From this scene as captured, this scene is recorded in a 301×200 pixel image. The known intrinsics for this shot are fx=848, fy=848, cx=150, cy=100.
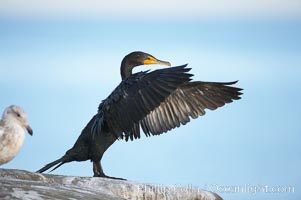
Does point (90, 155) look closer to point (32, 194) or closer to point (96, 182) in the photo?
point (96, 182)

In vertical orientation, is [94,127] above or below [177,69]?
below

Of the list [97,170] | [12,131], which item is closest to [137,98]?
[97,170]

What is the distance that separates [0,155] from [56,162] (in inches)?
90.7

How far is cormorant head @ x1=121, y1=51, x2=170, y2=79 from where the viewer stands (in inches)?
436

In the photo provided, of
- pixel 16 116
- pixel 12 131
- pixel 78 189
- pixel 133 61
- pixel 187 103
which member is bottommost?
pixel 78 189

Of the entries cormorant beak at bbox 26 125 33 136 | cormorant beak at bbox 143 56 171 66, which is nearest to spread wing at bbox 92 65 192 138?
cormorant beak at bbox 143 56 171 66

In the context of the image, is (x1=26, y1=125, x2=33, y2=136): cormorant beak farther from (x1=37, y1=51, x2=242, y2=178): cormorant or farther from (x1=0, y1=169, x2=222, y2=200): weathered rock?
(x1=37, y1=51, x2=242, y2=178): cormorant

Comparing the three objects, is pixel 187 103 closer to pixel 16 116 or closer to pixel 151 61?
pixel 151 61

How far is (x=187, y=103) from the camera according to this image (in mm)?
10938

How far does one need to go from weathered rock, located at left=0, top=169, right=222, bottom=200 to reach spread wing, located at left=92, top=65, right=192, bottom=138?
4.10 ft

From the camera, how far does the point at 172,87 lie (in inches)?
391

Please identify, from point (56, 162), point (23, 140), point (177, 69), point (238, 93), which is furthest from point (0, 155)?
point (238, 93)

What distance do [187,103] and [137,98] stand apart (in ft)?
3.88

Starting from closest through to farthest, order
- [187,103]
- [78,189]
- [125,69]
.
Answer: [78,189] < [187,103] < [125,69]
